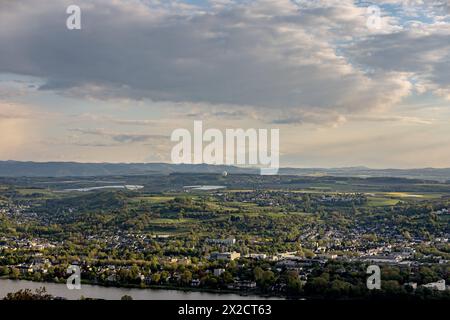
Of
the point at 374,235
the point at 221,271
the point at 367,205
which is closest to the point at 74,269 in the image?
the point at 221,271

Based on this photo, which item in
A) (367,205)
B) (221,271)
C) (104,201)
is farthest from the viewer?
(104,201)

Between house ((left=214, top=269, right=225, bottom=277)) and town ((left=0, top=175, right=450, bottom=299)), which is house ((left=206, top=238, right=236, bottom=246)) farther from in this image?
house ((left=214, top=269, right=225, bottom=277))

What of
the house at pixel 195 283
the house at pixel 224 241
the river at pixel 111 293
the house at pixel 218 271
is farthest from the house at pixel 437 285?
the house at pixel 224 241

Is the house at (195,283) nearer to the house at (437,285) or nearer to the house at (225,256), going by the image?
the house at (225,256)

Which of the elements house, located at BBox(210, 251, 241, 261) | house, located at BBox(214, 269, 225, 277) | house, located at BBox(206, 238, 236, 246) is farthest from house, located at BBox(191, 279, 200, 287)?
house, located at BBox(206, 238, 236, 246)

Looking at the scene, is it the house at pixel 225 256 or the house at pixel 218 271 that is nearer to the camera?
the house at pixel 218 271

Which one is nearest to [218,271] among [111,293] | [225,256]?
[111,293]
